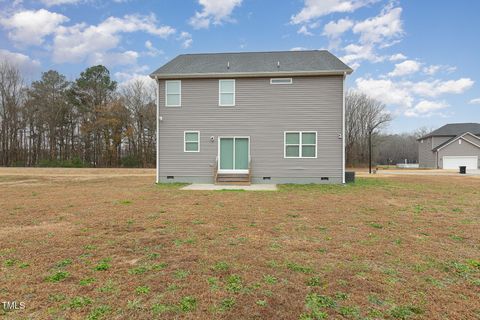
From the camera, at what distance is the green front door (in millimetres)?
12750

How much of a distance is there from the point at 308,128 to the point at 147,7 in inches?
433

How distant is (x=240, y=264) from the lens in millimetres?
3215

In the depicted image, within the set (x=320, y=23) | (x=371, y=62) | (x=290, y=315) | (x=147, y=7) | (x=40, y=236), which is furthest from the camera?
(x=371, y=62)

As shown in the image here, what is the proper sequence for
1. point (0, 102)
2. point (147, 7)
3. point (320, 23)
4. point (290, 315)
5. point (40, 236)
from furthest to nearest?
1. point (0, 102)
2. point (320, 23)
3. point (147, 7)
4. point (40, 236)
5. point (290, 315)

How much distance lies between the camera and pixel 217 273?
2951 mm

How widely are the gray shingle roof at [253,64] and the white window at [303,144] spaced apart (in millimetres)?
3008

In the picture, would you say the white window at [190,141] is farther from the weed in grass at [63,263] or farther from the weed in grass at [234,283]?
the weed in grass at [234,283]

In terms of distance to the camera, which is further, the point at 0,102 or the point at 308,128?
the point at 0,102

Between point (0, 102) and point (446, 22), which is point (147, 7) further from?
point (0, 102)

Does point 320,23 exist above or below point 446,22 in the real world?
above

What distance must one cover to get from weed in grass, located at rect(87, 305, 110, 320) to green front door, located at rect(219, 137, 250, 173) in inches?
418

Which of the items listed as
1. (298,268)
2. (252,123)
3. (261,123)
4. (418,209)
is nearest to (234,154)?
(252,123)

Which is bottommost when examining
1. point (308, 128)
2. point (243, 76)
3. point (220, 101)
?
point (308, 128)

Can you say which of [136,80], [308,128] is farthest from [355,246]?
[136,80]
